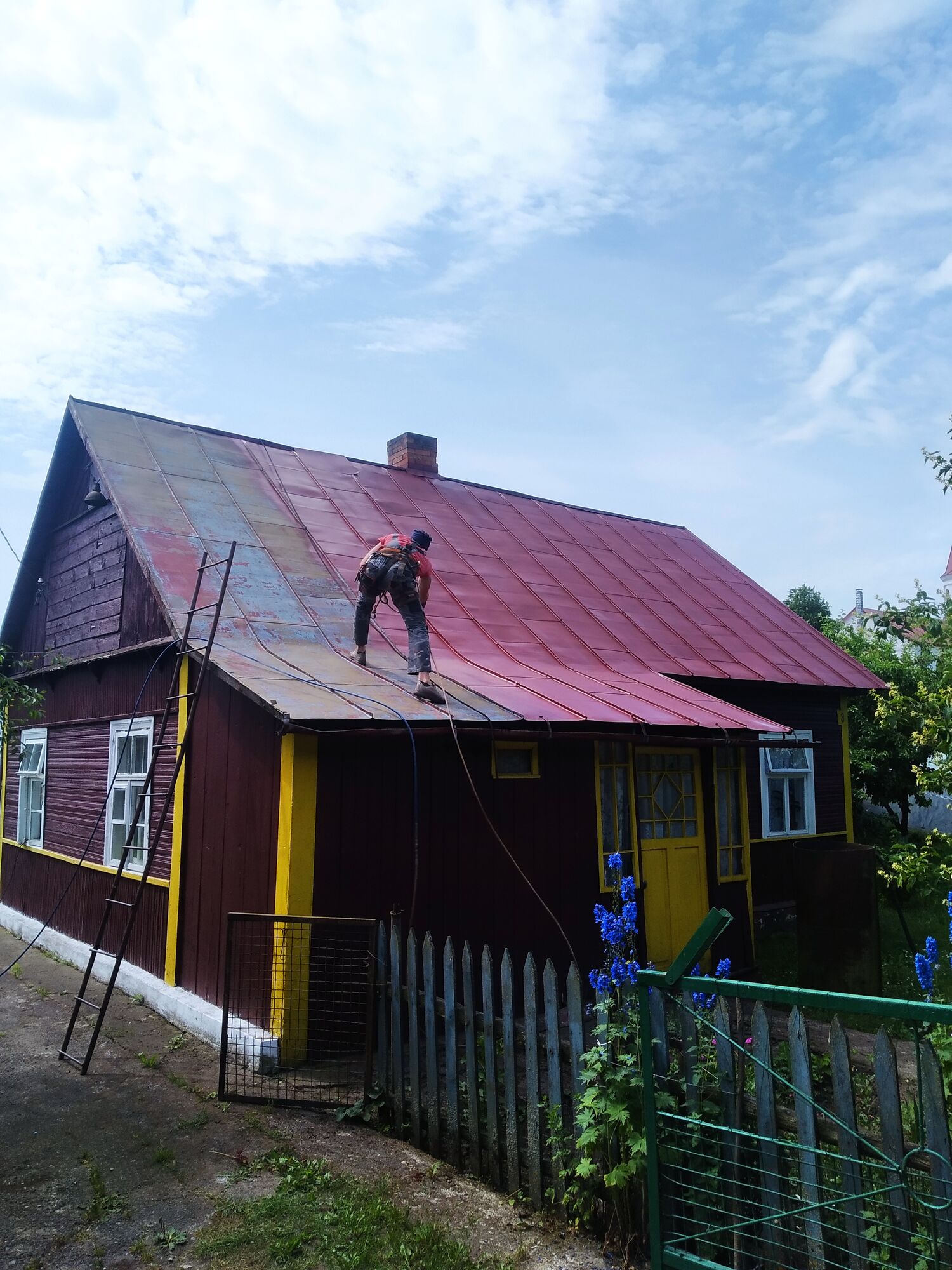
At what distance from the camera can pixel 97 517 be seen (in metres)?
11.0

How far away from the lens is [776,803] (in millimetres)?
13273

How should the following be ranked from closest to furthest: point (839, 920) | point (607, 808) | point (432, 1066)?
point (432, 1066) < point (839, 920) < point (607, 808)

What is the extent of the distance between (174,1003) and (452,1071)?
3.74 metres

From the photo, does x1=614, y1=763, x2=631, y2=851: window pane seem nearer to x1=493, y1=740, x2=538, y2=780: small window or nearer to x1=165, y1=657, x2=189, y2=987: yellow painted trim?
x1=493, y1=740, x2=538, y2=780: small window

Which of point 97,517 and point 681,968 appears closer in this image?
point 681,968

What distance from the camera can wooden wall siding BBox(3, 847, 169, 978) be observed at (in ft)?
28.3

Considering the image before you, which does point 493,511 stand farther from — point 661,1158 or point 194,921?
point 661,1158

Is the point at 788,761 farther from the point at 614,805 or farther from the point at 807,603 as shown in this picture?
the point at 807,603

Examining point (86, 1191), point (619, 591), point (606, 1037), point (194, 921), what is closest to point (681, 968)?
point (606, 1037)

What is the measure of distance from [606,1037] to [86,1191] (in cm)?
292

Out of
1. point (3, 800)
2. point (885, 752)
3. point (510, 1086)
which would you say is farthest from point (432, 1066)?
point (885, 752)

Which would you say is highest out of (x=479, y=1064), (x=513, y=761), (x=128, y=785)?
(x=513, y=761)

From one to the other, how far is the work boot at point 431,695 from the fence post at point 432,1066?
8.25 feet

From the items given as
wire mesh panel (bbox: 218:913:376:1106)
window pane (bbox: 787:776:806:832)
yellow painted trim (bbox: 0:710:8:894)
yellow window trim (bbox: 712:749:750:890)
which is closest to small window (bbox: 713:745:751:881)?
yellow window trim (bbox: 712:749:750:890)
